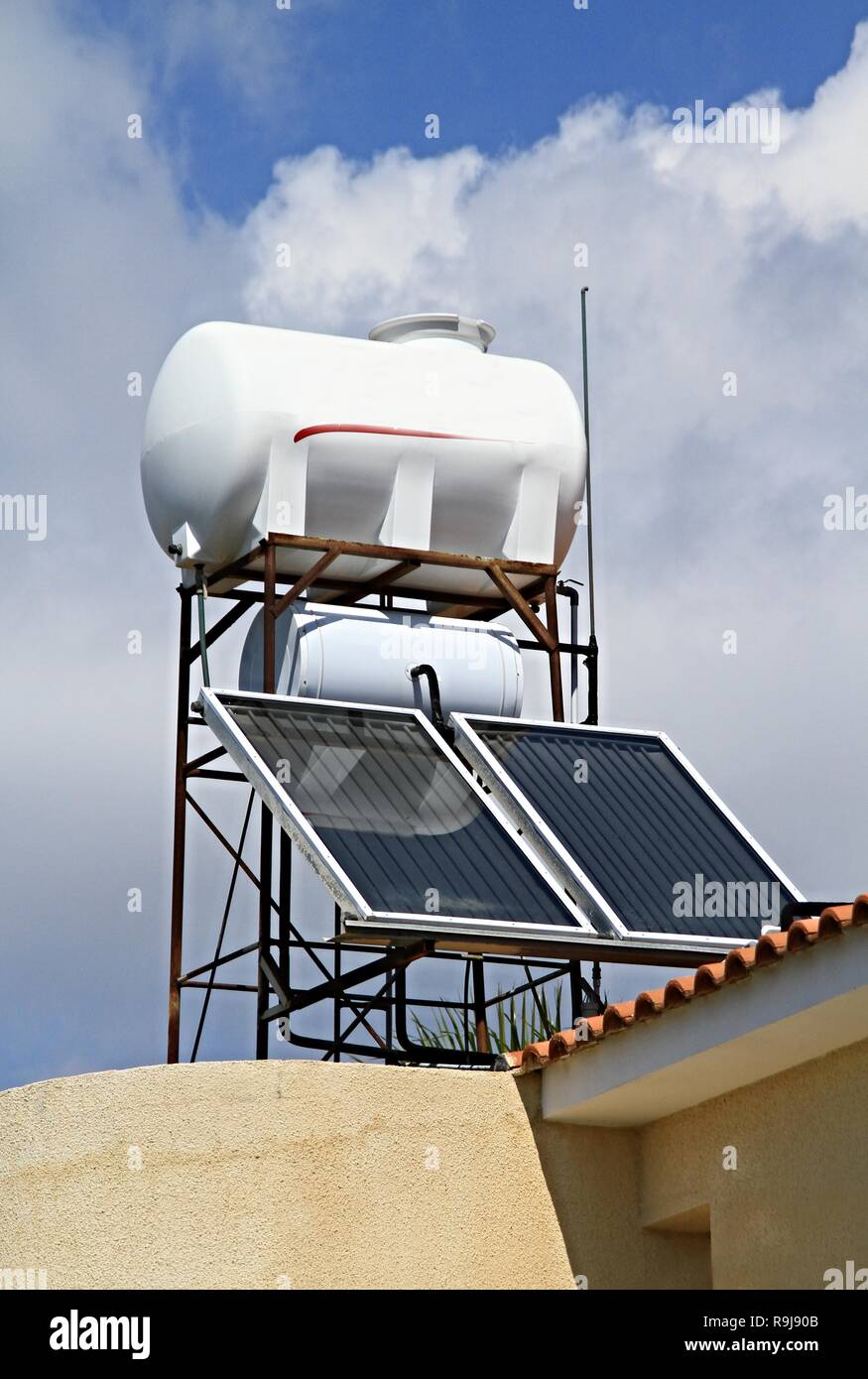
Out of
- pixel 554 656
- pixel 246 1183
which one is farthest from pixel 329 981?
pixel 554 656

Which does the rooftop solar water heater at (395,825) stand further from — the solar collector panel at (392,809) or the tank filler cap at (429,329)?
the tank filler cap at (429,329)

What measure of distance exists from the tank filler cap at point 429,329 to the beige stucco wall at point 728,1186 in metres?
7.12

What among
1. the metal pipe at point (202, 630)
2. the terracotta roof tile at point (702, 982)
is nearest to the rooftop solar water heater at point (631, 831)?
the terracotta roof tile at point (702, 982)

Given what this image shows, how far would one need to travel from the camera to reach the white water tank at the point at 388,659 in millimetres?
15773

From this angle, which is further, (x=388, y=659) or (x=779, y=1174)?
(x=388, y=659)

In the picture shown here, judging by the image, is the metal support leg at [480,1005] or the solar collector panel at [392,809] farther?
the metal support leg at [480,1005]

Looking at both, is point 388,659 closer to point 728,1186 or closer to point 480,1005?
point 480,1005

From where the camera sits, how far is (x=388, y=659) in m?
16.0

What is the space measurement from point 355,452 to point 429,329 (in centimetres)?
175

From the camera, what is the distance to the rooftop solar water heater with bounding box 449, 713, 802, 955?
13.1 meters

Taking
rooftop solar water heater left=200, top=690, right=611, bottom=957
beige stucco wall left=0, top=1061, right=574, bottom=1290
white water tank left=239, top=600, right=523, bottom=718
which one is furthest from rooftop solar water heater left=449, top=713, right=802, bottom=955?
beige stucco wall left=0, top=1061, right=574, bottom=1290
